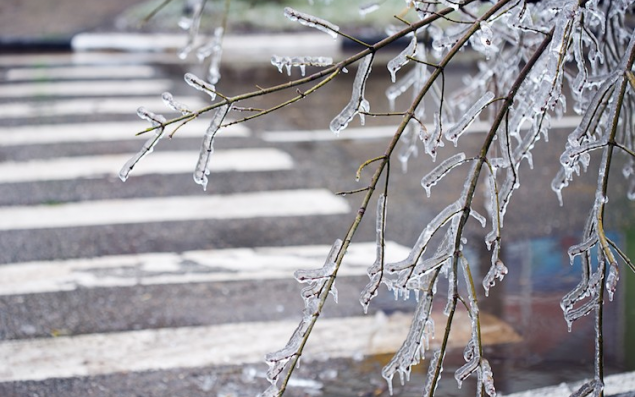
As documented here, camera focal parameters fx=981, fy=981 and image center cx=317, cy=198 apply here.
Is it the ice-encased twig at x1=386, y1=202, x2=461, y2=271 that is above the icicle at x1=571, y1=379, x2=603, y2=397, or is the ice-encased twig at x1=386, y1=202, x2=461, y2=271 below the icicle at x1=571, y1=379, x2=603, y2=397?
above

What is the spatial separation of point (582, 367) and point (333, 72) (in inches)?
85.2

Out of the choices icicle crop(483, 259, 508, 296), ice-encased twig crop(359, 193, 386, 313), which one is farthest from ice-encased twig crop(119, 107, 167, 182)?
icicle crop(483, 259, 508, 296)

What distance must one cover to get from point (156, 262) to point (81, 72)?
252 inches

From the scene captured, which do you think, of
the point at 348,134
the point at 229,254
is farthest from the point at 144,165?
the point at 229,254

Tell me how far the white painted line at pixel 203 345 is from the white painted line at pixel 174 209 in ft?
5.68

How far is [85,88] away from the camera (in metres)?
10.1

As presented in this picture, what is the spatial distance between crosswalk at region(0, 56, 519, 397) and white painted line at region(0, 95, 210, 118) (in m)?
0.28

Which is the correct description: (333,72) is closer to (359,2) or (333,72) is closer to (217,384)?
(217,384)

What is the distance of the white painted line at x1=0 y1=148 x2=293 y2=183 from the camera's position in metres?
7.00

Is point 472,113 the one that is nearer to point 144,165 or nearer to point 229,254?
point 229,254

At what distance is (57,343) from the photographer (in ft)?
13.8

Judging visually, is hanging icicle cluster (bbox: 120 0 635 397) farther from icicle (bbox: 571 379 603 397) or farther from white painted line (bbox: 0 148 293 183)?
white painted line (bbox: 0 148 293 183)

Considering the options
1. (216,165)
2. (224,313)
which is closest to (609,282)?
(224,313)

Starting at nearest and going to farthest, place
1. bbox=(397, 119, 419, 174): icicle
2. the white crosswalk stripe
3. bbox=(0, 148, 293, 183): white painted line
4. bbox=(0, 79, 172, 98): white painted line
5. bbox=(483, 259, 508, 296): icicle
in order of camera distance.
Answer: bbox=(483, 259, 508, 296): icicle
bbox=(397, 119, 419, 174): icicle
bbox=(0, 148, 293, 183): white painted line
the white crosswalk stripe
bbox=(0, 79, 172, 98): white painted line
